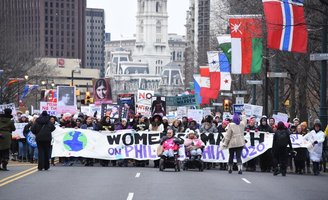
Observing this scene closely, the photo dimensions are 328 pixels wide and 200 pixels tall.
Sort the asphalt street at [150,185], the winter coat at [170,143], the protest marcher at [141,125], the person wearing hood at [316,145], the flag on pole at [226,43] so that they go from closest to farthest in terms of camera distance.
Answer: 1. the asphalt street at [150,185]
2. the winter coat at [170,143]
3. the person wearing hood at [316,145]
4. the protest marcher at [141,125]
5. the flag on pole at [226,43]

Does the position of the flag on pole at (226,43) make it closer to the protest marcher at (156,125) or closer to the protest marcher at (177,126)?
the protest marcher at (177,126)

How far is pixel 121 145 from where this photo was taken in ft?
106

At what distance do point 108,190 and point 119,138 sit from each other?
1106cm

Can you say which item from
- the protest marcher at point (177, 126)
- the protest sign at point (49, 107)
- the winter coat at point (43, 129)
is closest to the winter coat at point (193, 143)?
the protest marcher at point (177, 126)

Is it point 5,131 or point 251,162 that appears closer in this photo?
point 5,131

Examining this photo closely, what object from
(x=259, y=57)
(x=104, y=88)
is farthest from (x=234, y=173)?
(x=104, y=88)

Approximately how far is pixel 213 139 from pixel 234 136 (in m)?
2.86

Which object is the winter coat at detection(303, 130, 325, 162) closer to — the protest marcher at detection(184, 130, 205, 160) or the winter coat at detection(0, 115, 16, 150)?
the protest marcher at detection(184, 130, 205, 160)

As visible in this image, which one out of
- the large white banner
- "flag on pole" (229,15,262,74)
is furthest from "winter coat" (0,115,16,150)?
"flag on pole" (229,15,262,74)

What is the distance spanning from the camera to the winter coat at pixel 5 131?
2806cm

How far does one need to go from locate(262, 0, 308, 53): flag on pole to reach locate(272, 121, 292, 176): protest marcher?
2.37 metres

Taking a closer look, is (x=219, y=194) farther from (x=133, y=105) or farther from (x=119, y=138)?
(x=133, y=105)

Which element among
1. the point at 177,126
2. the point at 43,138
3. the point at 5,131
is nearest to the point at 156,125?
the point at 177,126

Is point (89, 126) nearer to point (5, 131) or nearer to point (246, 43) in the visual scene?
point (5, 131)
